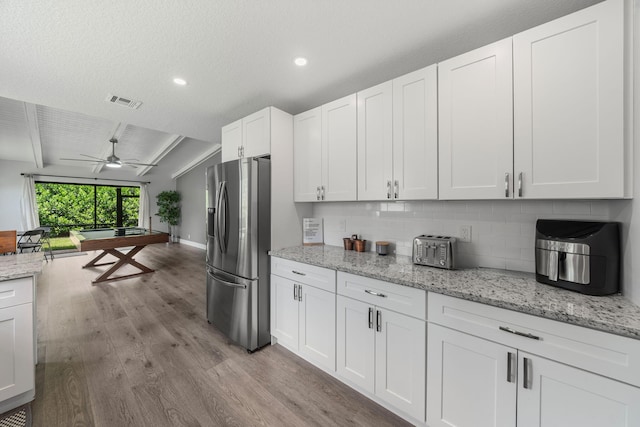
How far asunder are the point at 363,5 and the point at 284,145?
1366 millimetres

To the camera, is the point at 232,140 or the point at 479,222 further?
the point at 232,140

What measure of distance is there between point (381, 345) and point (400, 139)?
57.3 inches

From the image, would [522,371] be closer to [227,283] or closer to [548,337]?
[548,337]

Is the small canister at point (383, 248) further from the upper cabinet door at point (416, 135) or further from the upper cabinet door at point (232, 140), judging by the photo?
the upper cabinet door at point (232, 140)

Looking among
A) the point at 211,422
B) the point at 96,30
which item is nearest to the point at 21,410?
the point at 211,422

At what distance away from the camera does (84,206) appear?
26.1ft

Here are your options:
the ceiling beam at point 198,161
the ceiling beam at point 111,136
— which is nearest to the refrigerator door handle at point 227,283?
the ceiling beam at point 111,136

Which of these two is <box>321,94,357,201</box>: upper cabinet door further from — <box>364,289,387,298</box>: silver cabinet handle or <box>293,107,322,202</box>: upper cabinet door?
<box>364,289,387,298</box>: silver cabinet handle

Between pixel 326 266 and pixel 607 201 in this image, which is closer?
pixel 607 201

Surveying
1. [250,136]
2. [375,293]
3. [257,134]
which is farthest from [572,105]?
[250,136]

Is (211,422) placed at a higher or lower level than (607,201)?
lower

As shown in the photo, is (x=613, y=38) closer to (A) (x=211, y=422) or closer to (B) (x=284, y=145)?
(B) (x=284, y=145)

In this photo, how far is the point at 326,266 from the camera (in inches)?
75.3

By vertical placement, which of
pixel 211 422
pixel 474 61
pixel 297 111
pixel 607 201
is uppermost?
pixel 297 111
